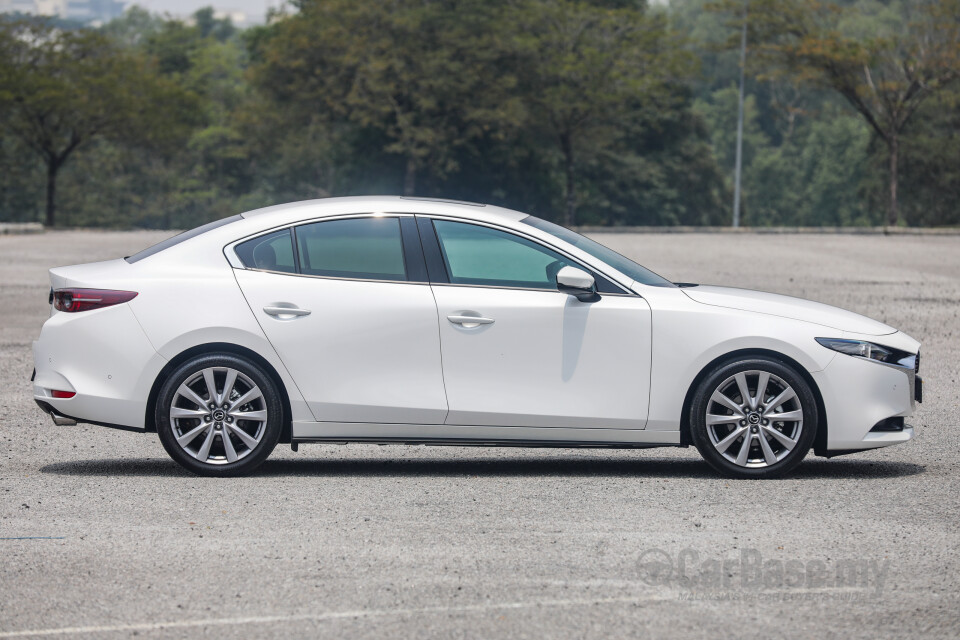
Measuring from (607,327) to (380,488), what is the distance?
1.50 meters

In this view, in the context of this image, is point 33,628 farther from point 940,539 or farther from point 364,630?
point 940,539

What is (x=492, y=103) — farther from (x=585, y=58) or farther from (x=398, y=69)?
(x=398, y=69)

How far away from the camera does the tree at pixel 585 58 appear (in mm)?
56531

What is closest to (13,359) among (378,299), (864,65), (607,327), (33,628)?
(378,299)

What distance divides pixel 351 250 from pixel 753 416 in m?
2.41

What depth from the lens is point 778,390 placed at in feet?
23.7

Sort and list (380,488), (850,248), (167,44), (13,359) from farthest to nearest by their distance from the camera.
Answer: (167,44) → (850,248) → (13,359) → (380,488)

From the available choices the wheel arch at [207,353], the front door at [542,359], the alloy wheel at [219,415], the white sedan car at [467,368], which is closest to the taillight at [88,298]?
the white sedan car at [467,368]

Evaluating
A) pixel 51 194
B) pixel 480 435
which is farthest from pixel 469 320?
pixel 51 194

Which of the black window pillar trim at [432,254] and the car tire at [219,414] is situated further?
the black window pillar trim at [432,254]

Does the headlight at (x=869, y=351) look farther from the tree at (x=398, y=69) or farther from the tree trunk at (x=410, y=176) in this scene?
the tree trunk at (x=410, y=176)

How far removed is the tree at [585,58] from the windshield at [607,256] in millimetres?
48962

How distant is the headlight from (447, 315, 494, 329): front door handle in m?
1.82

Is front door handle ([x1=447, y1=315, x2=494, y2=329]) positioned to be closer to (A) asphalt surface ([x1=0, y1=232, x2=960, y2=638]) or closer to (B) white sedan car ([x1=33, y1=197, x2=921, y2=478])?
(B) white sedan car ([x1=33, y1=197, x2=921, y2=478])
